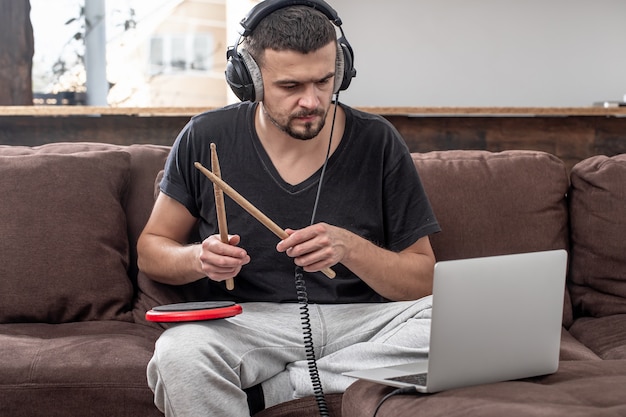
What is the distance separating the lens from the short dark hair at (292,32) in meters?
1.81

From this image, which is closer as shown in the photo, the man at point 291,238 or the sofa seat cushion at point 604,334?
the man at point 291,238

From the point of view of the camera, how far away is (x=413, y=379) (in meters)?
1.40

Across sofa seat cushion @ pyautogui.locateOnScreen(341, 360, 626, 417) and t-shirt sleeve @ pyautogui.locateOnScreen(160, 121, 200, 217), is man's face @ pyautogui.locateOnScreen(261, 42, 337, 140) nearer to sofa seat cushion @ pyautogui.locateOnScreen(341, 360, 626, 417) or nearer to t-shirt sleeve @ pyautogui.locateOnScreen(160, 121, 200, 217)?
t-shirt sleeve @ pyautogui.locateOnScreen(160, 121, 200, 217)

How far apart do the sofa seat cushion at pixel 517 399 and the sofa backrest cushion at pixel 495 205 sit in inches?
28.1

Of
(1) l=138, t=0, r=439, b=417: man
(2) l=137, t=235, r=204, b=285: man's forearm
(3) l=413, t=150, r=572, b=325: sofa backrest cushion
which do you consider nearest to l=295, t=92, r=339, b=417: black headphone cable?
(1) l=138, t=0, r=439, b=417: man

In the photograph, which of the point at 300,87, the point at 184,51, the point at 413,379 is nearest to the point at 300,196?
the point at 300,87

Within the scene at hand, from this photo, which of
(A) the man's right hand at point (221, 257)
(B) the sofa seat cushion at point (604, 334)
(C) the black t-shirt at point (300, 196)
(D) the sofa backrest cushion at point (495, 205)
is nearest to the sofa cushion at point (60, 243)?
(C) the black t-shirt at point (300, 196)

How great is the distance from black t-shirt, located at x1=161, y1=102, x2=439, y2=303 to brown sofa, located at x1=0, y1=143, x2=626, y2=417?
0.78ft

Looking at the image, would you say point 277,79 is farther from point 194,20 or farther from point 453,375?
point 194,20

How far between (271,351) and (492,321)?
548 millimetres

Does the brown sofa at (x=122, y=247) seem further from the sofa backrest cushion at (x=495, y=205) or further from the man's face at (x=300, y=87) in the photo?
the man's face at (x=300, y=87)

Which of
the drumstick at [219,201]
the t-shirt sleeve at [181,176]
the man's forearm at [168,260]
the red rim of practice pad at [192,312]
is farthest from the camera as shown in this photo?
the t-shirt sleeve at [181,176]

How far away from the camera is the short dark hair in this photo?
1.81 meters

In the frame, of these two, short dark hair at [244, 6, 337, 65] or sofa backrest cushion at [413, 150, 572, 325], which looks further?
sofa backrest cushion at [413, 150, 572, 325]
